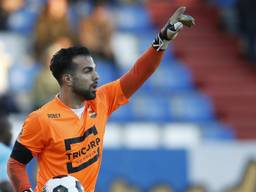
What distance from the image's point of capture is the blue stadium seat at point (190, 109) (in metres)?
13.1

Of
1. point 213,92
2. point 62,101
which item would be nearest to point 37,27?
point 213,92

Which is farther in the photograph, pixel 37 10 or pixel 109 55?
pixel 37 10

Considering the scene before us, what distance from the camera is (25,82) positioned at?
13.1m

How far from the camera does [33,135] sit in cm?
670

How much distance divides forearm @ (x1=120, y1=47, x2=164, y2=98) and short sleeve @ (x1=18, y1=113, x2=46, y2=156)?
0.71 metres

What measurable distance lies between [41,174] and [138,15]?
8.41 meters

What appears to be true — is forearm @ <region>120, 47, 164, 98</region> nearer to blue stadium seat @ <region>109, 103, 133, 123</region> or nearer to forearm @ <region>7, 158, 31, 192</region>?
forearm @ <region>7, 158, 31, 192</region>

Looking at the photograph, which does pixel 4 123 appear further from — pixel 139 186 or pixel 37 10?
pixel 37 10

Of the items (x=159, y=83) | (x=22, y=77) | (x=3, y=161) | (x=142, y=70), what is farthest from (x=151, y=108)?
(x=142, y=70)

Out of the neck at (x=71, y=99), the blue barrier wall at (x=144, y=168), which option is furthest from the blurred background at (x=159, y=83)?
the neck at (x=71, y=99)

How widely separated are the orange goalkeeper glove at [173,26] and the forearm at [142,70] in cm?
6

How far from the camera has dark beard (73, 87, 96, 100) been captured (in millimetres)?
6742

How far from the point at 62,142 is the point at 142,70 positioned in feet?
2.47

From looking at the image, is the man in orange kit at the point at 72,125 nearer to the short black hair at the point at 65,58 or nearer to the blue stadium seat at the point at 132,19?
the short black hair at the point at 65,58
